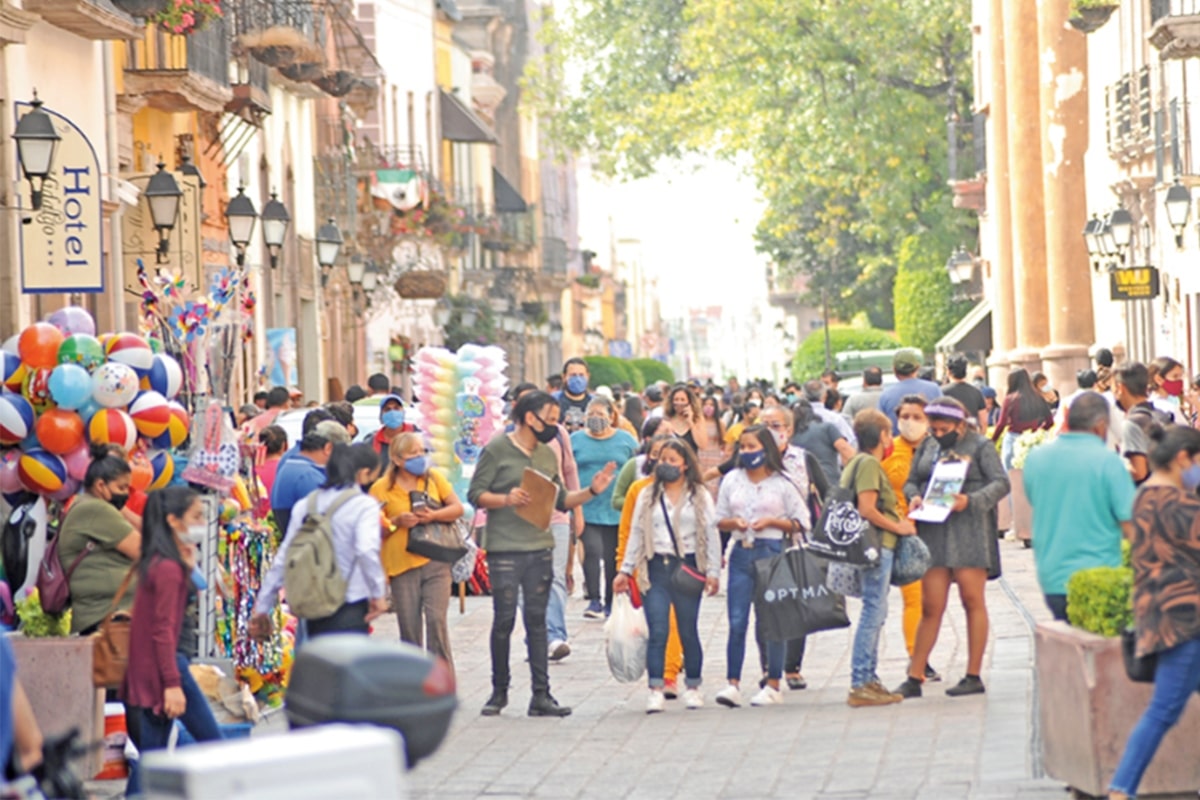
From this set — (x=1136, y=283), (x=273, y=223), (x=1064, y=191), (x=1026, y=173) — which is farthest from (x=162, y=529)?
(x=1026, y=173)

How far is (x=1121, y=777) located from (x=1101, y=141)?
1101 inches

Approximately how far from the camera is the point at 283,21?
33688 millimetres

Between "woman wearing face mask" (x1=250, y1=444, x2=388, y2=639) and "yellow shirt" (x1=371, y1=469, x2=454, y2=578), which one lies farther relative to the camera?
"yellow shirt" (x1=371, y1=469, x2=454, y2=578)

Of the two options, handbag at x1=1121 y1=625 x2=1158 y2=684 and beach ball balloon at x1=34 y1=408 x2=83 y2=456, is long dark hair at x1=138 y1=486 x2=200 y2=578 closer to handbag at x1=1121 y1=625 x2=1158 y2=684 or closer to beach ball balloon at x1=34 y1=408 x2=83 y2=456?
beach ball balloon at x1=34 y1=408 x2=83 y2=456

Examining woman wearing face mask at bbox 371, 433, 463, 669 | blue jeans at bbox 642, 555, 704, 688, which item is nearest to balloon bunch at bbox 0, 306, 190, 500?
woman wearing face mask at bbox 371, 433, 463, 669

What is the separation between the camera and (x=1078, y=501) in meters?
10.5

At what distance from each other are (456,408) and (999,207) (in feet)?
66.7

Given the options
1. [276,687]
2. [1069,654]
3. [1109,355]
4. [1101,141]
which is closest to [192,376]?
[276,687]

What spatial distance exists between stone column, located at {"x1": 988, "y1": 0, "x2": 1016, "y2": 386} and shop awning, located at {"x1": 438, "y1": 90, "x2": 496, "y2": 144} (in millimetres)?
17849

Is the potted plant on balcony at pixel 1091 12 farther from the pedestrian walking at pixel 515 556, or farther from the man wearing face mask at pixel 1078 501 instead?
the man wearing face mask at pixel 1078 501

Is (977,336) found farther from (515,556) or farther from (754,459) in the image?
(515,556)

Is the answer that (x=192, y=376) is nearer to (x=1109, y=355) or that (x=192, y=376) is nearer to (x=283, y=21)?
(x=1109, y=355)

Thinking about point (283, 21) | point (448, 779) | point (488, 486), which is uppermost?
point (283, 21)

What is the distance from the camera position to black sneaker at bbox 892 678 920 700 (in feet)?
45.2
